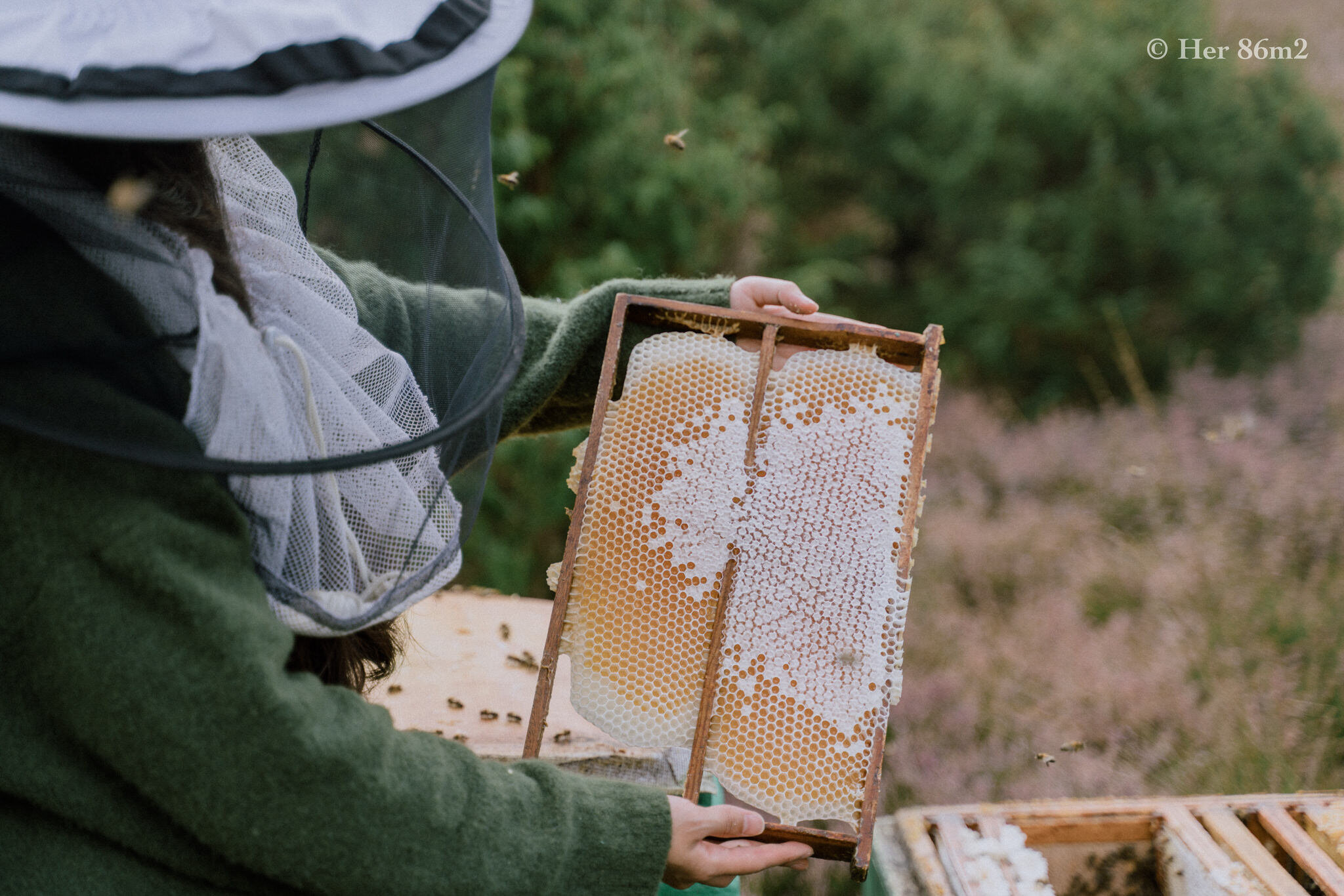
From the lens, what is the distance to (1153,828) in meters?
1.75

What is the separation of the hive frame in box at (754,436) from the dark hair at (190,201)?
0.92 ft

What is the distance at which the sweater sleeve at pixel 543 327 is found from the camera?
1644 mm

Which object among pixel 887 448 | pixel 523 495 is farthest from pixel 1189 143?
pixel 887 448

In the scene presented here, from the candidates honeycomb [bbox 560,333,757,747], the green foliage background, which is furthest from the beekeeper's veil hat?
the green foliage background

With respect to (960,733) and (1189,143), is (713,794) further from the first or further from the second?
(1189,143)

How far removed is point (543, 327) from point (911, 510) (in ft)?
2.69

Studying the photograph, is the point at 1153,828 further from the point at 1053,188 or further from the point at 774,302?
the point at 1053,188

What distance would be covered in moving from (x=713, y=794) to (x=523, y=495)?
2632 mm

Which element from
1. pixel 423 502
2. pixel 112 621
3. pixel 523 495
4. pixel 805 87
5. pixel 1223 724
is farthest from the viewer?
pixel 805 87

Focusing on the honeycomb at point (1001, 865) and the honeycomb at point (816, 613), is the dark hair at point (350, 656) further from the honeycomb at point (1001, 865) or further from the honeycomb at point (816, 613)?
the honeycomb at point (1001, 865)

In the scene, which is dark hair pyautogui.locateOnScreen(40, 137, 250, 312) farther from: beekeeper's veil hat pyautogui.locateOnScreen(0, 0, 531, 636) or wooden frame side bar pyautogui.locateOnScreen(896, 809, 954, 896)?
wooden frame side bar pyautogui.locateOnScreen(896, 809, 954, 896)

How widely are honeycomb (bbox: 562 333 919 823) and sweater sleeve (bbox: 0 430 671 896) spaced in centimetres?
39

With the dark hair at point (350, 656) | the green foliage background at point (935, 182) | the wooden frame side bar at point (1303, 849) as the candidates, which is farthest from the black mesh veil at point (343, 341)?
the green foliage background at point (935, 182)

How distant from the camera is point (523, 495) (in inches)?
167
